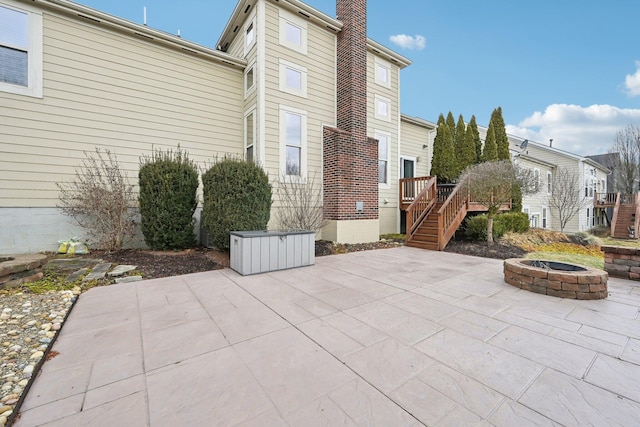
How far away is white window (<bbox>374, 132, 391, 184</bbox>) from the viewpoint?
34.3 ft

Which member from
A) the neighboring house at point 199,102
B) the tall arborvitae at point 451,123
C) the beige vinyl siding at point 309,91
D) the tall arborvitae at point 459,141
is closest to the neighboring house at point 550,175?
the tall arborvitae at point 451,123

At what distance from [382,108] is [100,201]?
9472 mm

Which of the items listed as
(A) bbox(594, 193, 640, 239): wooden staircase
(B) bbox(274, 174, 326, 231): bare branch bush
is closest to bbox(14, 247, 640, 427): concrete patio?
(B) bbox(274, 174, 326, 231): bare branch bush

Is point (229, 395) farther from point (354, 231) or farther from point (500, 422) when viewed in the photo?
point (354, 231)

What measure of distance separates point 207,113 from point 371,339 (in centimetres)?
793

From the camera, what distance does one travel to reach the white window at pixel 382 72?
10188mm

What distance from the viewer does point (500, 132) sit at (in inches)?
535

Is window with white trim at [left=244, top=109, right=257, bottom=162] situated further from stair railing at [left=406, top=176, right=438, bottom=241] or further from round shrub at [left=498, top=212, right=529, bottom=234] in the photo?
round shrub at [left=498, top=212, right=529, bottom=234]

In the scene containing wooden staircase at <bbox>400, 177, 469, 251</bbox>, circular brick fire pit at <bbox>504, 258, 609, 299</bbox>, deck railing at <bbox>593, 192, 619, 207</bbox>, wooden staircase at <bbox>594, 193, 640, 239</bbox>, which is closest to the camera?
circular brick fire pit at <bbox>504, 258, 609, 299</bbox>

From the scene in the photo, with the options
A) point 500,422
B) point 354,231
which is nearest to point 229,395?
point 500,422

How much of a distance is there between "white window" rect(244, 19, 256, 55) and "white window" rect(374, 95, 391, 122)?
187 inches

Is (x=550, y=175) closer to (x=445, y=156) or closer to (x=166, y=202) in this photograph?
(x=445, y=156)

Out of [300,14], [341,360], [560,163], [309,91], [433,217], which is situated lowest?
[341,360]

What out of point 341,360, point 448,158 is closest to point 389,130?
point 448,158
